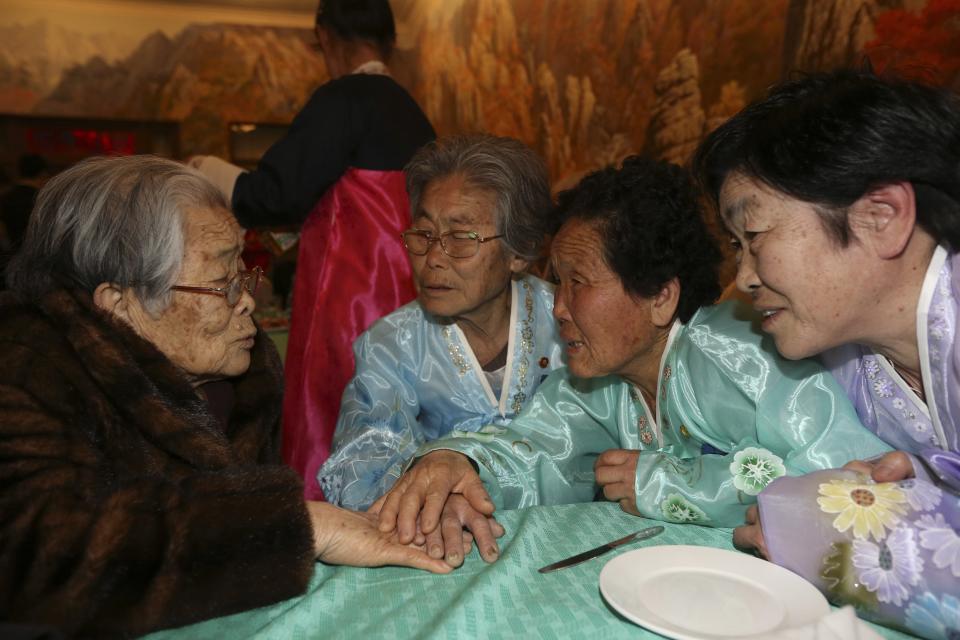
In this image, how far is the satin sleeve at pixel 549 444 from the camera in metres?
1.87

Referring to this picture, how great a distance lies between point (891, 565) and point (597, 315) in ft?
3.19

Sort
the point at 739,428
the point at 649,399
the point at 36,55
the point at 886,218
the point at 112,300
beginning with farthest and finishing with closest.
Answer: the point at 36,55
the point at 649,399
the point at 739,428
the point at 112,300
the point at 886,218

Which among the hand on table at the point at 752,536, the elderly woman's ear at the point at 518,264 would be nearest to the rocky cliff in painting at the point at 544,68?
the elderly woman's ear at the point at 518,264

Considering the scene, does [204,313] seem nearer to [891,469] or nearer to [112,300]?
[112,300]

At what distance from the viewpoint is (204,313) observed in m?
1.71

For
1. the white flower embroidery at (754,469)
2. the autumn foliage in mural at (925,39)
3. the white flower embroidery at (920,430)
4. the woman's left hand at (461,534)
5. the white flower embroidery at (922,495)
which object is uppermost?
the autumn foliage in mural at (925,39)

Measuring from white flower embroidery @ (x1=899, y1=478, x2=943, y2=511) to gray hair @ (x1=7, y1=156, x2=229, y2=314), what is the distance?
146 centimetres

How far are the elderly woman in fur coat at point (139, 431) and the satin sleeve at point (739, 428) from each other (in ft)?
1.87

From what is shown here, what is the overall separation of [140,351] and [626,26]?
4417 mm

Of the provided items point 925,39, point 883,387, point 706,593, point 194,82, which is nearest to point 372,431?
point 706,593

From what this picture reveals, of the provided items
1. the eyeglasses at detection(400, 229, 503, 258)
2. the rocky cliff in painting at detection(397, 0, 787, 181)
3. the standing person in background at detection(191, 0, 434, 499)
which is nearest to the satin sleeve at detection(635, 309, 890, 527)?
the eyeglasses at detection(400, 229, 503, 258)

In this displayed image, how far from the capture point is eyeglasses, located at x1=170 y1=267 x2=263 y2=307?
5.52 feet

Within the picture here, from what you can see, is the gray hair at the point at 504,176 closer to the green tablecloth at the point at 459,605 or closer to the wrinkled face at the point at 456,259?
the wrinkled face at the point at 456,259

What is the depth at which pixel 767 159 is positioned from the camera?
57.6 inches
